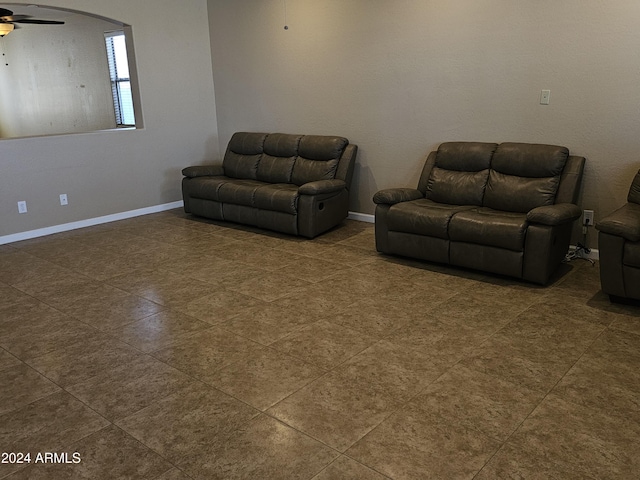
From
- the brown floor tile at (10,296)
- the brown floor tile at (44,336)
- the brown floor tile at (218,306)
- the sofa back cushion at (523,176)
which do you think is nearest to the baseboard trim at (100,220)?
the sofa back cushion at (523,176)

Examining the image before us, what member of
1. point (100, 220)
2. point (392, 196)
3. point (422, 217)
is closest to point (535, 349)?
point (422, 217)

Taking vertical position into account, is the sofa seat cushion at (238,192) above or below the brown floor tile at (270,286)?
above

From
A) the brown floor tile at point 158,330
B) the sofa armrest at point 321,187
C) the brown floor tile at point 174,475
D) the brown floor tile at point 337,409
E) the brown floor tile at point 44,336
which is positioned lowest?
the brown floor tile at point 337,409

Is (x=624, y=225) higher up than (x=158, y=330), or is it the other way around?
(x=624, y=225)

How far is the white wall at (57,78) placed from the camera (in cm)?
820

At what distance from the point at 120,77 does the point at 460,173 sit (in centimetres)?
615

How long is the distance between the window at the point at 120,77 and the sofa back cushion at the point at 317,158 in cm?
396

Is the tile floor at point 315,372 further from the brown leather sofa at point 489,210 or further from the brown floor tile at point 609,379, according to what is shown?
the brown leather sofa at point 489,210

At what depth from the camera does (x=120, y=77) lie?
8461 mm

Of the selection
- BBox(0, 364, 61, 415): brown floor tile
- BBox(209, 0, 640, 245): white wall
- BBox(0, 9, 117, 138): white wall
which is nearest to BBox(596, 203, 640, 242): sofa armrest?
BBox(209, 0, 640, 245): white wall

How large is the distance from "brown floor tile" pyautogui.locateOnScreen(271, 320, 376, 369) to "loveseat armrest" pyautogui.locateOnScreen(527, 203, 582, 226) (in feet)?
4.99

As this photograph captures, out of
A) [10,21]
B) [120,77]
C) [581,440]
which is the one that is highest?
[10,21]

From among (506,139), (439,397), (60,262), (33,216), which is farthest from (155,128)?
(439,397)

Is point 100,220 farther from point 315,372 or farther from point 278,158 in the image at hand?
point 315,372
